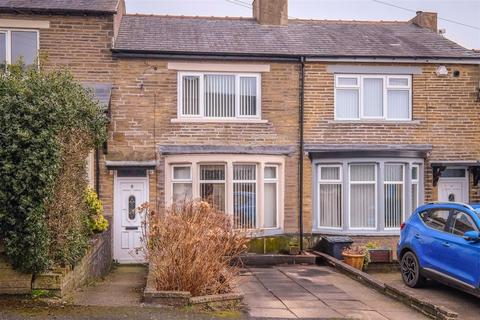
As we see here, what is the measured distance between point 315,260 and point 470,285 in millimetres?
5926

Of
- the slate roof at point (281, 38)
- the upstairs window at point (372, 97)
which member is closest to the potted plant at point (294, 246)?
the upstairs window at point (372, 97)

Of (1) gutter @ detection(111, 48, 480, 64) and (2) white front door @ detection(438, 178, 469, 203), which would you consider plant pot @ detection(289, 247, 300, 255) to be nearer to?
(2) white front door @ detection(438, 178, 469, 203)

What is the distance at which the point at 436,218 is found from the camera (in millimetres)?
11273

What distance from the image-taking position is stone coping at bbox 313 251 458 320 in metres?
8.92

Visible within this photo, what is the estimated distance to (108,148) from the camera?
15430 mm

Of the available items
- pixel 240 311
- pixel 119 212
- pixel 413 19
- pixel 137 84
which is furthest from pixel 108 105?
pixel 413 19

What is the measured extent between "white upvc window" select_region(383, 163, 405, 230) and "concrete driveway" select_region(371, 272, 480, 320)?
4.08 meters

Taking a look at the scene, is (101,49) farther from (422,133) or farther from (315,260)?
(422,133)

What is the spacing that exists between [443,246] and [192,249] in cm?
480

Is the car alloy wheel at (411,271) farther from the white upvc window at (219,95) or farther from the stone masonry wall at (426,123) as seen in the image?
the white upvc window at (219,95)

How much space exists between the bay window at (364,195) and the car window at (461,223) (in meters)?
5.53

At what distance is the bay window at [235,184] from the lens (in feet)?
51.6

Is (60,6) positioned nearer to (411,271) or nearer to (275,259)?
(275,259)

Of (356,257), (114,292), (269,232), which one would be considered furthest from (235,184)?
(114,292)
